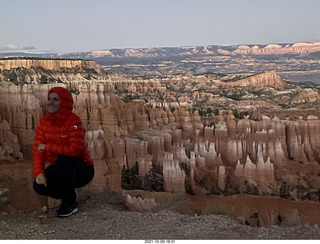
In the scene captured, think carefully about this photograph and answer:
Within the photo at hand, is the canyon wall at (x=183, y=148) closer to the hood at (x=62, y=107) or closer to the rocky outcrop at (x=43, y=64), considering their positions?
the hood at (x=62, y=107)

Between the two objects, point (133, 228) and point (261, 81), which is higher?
point (133, 228)

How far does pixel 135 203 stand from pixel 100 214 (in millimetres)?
3250

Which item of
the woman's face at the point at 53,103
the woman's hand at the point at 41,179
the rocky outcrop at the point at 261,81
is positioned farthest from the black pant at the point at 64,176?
the rocky outcrop at the point at 261,81

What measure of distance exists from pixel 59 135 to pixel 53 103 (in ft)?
1.84

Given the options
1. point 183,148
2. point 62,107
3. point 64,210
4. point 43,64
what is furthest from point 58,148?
point 43,64

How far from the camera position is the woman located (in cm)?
672

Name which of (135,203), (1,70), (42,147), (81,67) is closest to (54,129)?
(42,147)

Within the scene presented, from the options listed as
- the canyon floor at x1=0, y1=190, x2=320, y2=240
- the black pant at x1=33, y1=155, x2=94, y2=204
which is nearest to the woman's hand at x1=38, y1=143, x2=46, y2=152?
the black pant at x1=33, y1=155, x2=94, y2=204

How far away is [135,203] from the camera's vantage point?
10.9 metres

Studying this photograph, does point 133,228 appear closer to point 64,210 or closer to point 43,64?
point 64,210

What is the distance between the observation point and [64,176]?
6840mm

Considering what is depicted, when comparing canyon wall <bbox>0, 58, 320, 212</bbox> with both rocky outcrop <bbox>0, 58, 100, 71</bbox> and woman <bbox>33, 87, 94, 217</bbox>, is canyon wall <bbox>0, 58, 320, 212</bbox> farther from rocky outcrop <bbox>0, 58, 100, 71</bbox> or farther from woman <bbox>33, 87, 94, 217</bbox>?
rocky outcrop <bbox>0, 58, 100, 71</bbox>

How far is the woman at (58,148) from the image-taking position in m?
6.72

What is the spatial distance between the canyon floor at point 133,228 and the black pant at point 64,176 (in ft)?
2.06
